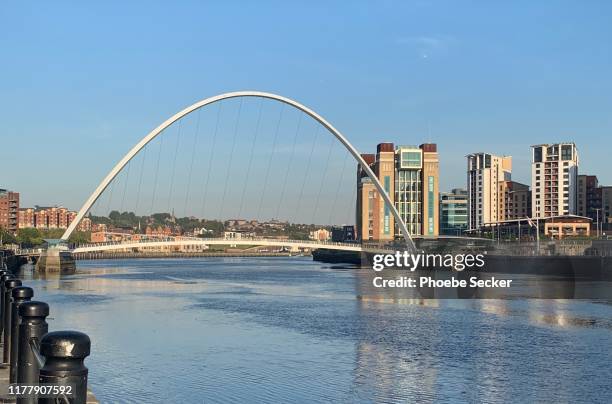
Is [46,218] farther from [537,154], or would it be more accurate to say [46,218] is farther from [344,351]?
[344,351]

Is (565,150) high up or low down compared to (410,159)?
up

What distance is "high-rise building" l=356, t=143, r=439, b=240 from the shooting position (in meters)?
118

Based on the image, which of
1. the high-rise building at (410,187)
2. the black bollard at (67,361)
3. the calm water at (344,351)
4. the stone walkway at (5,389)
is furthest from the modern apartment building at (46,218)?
the black bollard at (67,361)

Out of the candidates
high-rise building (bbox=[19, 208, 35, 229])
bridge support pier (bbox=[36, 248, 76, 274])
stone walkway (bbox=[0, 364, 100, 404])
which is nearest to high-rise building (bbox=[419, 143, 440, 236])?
bridge support pier (bbox=[36, 248, 76, 274])

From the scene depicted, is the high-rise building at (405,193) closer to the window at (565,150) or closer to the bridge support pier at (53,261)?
the window at (565,150)

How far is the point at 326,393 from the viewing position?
40.1 ft

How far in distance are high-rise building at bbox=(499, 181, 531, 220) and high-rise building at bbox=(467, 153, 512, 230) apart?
1184mm

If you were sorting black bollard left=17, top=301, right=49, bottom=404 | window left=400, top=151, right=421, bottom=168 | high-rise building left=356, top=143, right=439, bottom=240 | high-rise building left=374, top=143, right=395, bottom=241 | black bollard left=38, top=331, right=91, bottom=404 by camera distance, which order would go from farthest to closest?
A: window left=400, top=151, right=421, bottom=168 < high-rise building left=356, top=143, right=439, bottom=240 < high-rise building left=374, top=143, right=395, bottom=241 < black bollard left=17, top=301, right=49, bottom=404 < black bollard left=38, top=331, right=91, bottom=404

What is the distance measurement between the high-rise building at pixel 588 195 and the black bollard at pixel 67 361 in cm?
14290

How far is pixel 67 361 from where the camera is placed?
9.24ft

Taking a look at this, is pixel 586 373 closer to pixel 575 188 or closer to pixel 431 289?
pixel 431 289

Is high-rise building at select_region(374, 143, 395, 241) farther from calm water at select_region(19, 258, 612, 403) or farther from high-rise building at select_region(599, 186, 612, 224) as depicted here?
calm water at select_region(19, 258, 612, 403)

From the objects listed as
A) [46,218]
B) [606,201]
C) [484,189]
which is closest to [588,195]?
[606,201]

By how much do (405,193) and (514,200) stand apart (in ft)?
125
